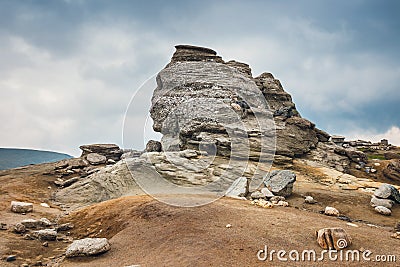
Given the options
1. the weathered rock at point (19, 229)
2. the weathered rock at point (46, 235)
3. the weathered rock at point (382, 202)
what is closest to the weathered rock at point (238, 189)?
the weathered rock at point (382, 202)

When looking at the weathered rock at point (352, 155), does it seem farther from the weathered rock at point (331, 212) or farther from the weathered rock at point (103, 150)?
the weathered rock at point (103, 150)

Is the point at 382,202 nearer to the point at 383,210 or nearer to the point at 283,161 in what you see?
the point at 383,210

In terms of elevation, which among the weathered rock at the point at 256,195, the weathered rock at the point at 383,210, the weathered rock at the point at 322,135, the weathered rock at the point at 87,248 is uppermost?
the weathered rock at the point at 322,135

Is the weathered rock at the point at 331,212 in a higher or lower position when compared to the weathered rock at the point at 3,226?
higher

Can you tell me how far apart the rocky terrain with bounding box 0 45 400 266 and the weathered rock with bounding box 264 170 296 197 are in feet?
0.29

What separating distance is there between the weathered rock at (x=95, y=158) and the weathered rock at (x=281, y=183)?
19.4 metres

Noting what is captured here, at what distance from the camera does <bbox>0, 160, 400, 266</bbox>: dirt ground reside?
29.4 feet

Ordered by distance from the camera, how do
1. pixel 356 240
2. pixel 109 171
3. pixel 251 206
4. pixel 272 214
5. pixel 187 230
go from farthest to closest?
pixel 109 171, pixel 251 206, pixel 272 214, pixel 187 230, pixel 356 240

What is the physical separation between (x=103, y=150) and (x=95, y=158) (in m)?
2.55

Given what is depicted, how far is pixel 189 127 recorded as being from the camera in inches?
1138

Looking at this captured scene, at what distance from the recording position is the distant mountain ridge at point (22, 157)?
58419 millimetres

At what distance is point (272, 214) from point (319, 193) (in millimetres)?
8407

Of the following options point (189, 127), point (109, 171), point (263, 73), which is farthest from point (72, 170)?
point (263, 73)

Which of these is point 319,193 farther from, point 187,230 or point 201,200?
point 187,230
